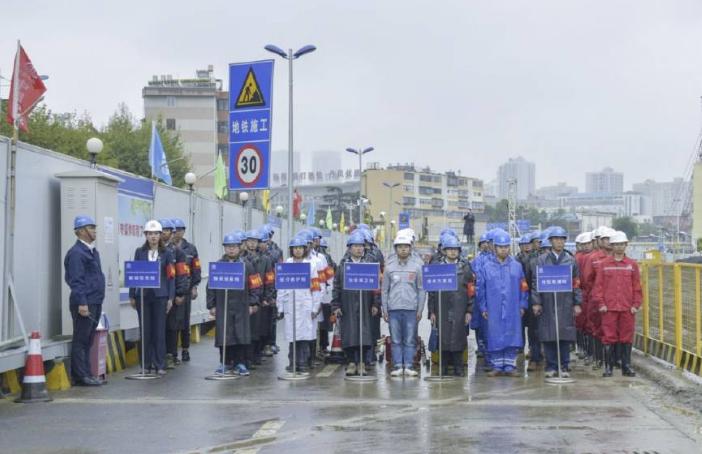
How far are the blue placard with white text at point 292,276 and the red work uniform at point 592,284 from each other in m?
3.95

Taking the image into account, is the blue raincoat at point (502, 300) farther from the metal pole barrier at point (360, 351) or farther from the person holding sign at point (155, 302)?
the person holding sign at point (155, 302)

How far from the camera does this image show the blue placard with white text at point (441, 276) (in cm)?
1333

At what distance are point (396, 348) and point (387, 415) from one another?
3.48 meters

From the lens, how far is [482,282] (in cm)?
1402

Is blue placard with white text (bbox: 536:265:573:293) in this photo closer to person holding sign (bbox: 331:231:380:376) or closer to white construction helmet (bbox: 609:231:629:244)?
white construction helmet (bbox: 609:231:629:244)

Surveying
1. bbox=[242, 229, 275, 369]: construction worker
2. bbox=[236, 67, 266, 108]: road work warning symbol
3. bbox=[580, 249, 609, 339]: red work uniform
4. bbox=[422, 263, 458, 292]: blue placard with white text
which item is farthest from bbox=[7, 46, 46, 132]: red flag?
bbox=[580, 249, 609, 339]: red work uniform

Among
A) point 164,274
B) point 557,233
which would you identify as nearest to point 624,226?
point 557,233

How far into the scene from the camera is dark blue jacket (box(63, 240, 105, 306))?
1241 cm

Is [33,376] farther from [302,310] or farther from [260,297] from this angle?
[302,310]

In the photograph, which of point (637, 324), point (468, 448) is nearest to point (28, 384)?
point (468, 448)

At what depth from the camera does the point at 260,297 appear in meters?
14.5

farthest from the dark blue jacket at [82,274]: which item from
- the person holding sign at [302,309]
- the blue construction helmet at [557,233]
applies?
Answer: the blue construction helmet at [557,233]

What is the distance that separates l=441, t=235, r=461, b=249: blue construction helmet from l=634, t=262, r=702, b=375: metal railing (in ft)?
9.59

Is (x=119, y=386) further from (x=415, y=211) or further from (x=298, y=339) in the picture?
(x=415, y=211)
